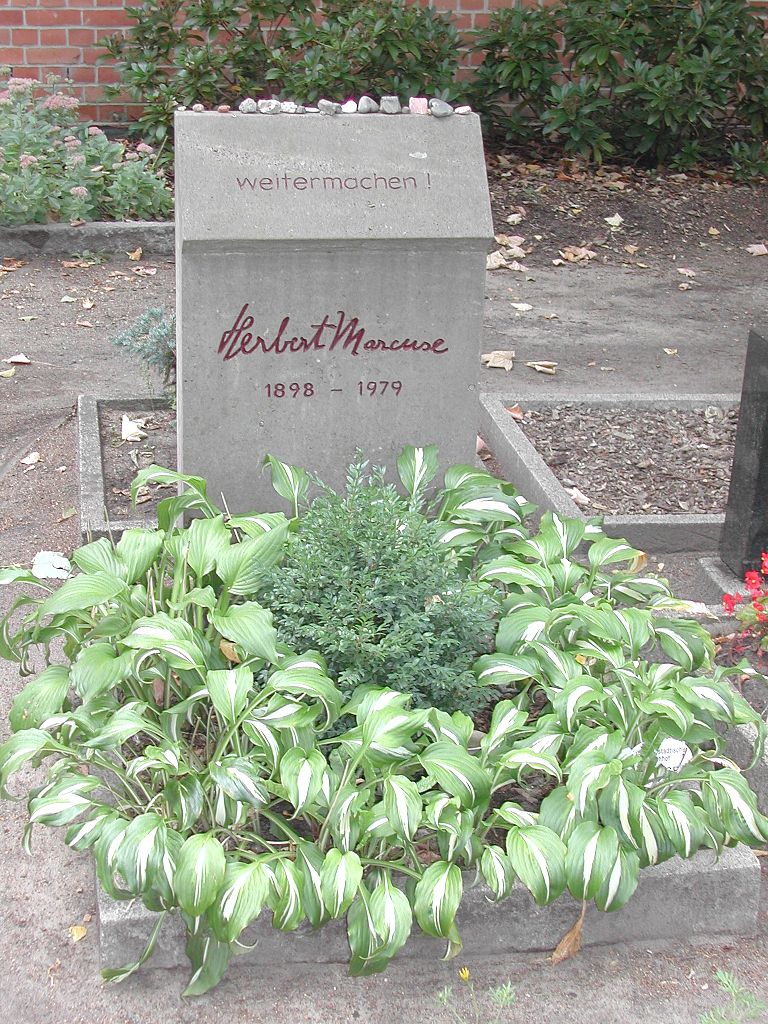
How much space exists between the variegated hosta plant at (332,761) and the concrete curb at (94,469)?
2.46ft

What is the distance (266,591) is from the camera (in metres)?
3.48

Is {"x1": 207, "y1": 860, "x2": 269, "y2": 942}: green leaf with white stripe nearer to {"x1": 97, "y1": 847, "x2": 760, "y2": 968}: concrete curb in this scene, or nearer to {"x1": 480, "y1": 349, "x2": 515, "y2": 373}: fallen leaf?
{"x1": 97, "y1": 847, "x2": 760, "y2": 968}: concrete curb

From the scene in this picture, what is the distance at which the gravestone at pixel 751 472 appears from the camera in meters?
4.28

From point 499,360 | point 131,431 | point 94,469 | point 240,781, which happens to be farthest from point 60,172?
point 240,781

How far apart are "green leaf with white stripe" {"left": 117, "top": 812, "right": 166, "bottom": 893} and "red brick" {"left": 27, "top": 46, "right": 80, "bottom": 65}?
8.94 metres

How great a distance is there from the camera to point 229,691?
2891 mm

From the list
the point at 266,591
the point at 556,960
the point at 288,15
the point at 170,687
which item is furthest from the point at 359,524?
the point at 288,15

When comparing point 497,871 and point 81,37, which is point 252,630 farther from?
point 81,37

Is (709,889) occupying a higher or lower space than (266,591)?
lower

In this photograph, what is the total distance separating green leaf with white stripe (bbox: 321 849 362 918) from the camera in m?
2.63

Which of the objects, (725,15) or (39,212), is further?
(725,15)

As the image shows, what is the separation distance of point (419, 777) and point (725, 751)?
93cm

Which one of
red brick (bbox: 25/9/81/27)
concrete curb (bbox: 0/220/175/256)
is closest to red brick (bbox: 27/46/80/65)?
red brick (bbox: 25/9/81/27)

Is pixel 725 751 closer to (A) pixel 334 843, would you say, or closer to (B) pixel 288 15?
(A) pixel 334 843
